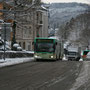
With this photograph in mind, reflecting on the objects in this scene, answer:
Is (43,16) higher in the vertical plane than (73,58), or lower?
higher

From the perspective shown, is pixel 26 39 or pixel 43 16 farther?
pixel 43 16

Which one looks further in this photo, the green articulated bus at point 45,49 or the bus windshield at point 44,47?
the bus windshield at point 44,47

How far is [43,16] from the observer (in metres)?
78.4

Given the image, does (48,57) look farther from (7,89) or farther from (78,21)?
(78,21)

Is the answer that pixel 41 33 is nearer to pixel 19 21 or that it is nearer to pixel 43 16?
pixel 43 16

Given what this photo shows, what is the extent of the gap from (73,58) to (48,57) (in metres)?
23.6

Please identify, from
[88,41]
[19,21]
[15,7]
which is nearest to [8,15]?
[15,7]

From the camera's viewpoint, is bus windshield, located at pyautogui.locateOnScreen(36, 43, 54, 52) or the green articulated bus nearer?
the green articulated bus

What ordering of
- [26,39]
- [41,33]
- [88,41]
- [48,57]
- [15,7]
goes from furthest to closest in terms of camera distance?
[88,41] → [41,33] → [26,39] → [48,57] → [15,7]

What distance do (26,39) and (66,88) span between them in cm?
5924

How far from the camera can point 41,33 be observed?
77.6 meters

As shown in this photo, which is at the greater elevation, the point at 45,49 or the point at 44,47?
the point at 44,47

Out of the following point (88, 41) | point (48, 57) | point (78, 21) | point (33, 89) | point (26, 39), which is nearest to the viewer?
point (33, 89)

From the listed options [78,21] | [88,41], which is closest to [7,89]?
[88,41]
